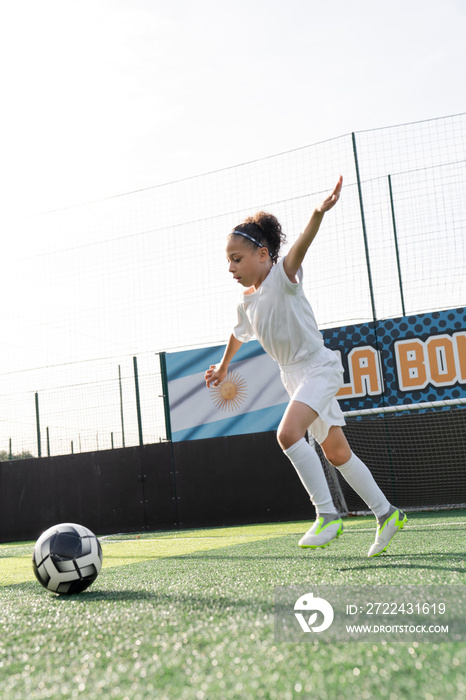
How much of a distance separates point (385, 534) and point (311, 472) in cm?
45

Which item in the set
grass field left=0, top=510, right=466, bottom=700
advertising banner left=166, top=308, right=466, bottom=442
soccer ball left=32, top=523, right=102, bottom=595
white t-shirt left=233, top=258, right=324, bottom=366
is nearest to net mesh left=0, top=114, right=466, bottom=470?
advertising banner left=166, top=308, right=466, bottom=442

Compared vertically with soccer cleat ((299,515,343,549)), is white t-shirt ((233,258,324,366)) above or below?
above

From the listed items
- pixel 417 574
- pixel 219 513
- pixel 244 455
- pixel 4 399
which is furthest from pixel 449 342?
pixel 4 399

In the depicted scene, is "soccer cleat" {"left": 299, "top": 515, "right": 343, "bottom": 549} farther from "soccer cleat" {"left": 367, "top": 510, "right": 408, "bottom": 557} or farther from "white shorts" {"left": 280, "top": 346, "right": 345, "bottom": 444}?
"white shorts" {"left": 280, "top": 346, "right": 345, "bottom": 444}

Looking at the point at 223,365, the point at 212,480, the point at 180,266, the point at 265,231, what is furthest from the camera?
the point at 180,266

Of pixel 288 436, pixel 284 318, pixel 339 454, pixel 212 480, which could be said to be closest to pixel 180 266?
pixel 212 480

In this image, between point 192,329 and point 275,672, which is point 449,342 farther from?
point 275,672

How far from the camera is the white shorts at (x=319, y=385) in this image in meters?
3.02

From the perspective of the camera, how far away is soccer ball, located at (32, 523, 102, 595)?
101 inches

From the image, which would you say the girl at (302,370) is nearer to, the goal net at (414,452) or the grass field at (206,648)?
the grass field at (206,648)

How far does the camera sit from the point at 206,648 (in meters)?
1.42

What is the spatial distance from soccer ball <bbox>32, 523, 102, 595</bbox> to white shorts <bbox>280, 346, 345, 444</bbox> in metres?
1.12

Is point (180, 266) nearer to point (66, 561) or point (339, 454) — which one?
point (339, 454)

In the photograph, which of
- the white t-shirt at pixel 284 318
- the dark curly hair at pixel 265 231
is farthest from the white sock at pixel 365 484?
the dark curly hair at pixel 265 231
